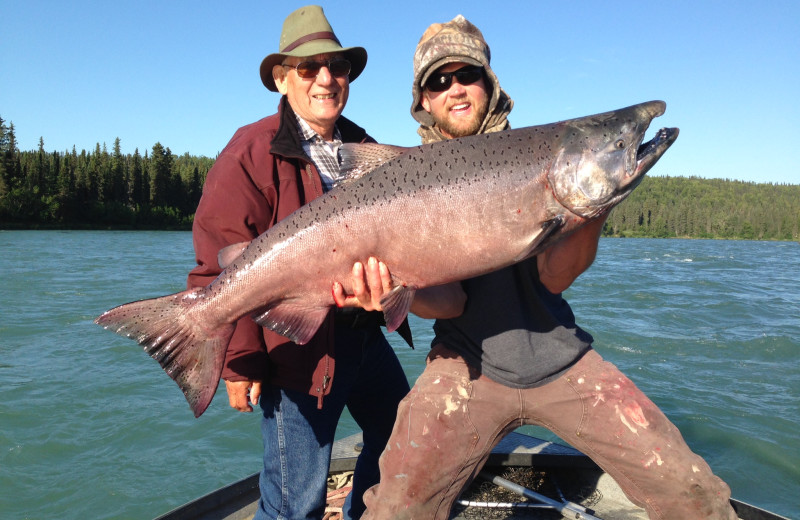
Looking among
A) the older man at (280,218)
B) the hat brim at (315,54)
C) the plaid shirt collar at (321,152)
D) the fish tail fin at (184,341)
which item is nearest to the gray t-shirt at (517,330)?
the older man at (280,218)

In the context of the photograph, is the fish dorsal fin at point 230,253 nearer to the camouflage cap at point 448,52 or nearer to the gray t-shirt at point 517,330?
the gray t-shirt at point 517,330

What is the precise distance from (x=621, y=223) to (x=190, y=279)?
143450 millimetres

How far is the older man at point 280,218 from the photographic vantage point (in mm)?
2971

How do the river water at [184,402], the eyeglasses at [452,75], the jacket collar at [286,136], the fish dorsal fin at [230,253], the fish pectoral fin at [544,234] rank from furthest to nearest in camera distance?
the river water at [184,402]
the eyeglasses at [452,75]
the jacket collar at [286,136]
the fish dorsal fin at [230,253]
the fish pectoral fin at [544,234]

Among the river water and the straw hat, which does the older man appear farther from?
the river water

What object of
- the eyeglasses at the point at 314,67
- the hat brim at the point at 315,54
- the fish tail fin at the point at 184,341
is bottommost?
the fish tail fin at the point at 184,341

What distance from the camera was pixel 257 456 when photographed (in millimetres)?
8359

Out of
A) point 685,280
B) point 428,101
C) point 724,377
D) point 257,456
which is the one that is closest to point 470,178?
point 428,101

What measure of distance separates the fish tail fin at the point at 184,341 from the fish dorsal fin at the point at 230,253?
18cm

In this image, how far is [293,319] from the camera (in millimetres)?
2902

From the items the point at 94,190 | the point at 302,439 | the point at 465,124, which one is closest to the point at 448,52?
the point at 465,124

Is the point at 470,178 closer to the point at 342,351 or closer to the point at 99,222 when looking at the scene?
the point at 342,351

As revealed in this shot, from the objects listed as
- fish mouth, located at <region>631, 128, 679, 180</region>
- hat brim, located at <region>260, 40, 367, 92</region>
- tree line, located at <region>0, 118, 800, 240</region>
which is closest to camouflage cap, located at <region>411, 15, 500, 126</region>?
hat brim, located at <region>260, 40, 367, 92</region>

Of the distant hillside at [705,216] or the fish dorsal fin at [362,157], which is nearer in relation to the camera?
the fish dorsal fin at [362,157]
